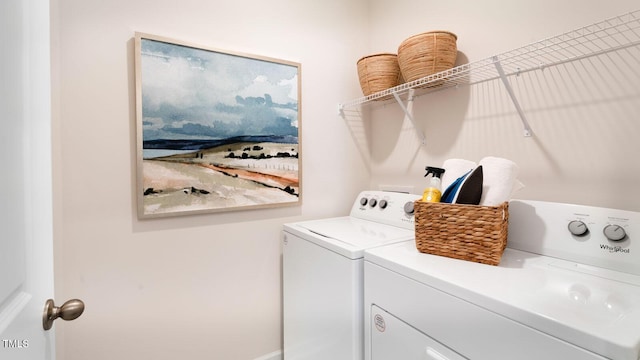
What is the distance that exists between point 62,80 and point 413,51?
1.43 m

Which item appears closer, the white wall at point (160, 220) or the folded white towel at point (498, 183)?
the folded white towel at point (498, 183)

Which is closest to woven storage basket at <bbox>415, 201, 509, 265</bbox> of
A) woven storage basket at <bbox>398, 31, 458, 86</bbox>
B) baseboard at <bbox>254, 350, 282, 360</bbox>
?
woven storage basket at <bbox>398, 31, 458, 86</bbox>

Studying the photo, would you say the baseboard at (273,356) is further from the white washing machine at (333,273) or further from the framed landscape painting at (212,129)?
the framed landscape painting at (212,129)

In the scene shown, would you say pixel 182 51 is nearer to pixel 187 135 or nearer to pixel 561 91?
pixel 187 135

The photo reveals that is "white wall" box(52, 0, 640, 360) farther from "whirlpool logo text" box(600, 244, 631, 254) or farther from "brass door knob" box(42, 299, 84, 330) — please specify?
"brass door knob" box(42, 299, 84, 330)

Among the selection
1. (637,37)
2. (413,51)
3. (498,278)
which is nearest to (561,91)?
(637,37)

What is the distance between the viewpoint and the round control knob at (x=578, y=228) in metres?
0.89

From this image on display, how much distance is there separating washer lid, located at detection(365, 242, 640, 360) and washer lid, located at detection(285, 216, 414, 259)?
93 millimetres

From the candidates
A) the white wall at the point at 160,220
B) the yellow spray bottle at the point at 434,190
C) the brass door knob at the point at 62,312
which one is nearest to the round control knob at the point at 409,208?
the yellow spray bottle at the point at 434,190

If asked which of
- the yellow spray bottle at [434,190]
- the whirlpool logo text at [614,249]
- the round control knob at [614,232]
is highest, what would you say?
the yellow spray bottle at [434,190]

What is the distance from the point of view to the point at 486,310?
0.68m

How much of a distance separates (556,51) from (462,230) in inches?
30.2

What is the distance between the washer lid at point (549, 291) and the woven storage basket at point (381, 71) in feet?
3.04

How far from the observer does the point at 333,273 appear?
3.73ft
